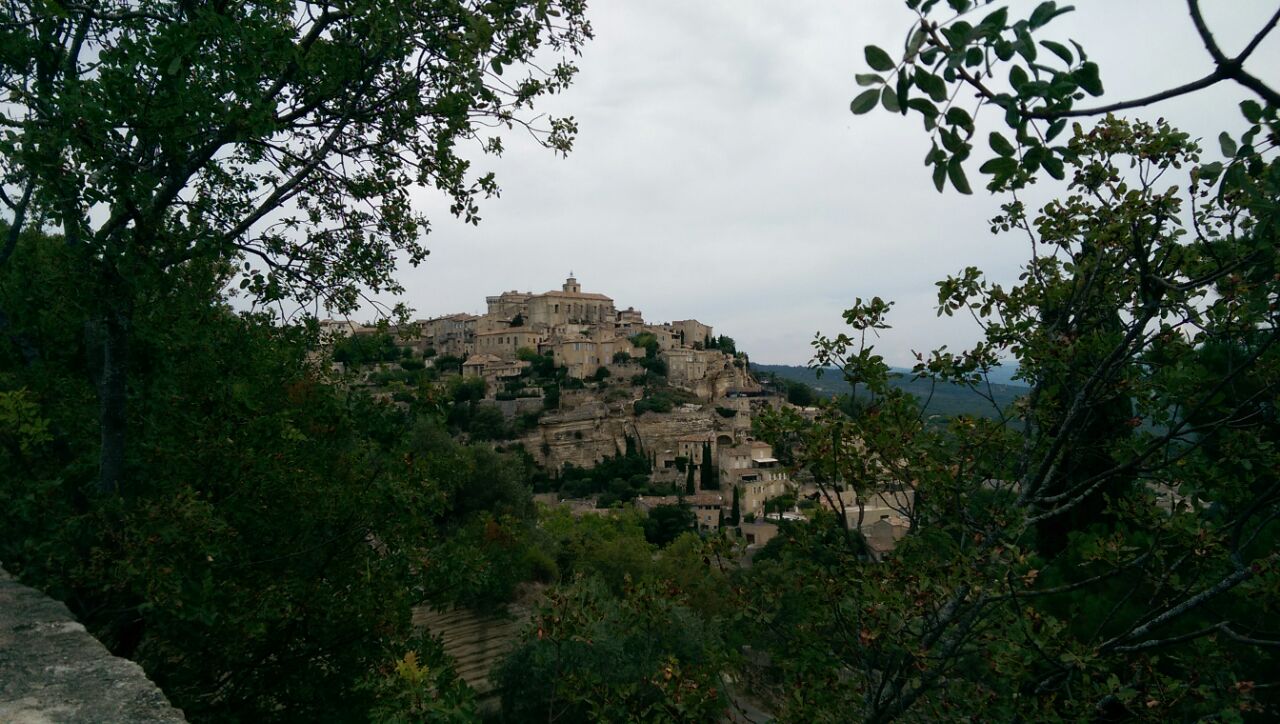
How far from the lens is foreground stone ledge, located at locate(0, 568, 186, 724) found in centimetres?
185

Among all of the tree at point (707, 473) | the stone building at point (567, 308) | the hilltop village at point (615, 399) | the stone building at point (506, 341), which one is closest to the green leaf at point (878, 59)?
the hilltop village at point (615, 399)

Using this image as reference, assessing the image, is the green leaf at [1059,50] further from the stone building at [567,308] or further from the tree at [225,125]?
the stone building at [567,308]

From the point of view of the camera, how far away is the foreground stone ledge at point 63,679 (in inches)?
72.7

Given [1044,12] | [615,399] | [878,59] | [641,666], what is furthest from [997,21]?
[615,399]

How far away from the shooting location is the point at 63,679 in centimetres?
204

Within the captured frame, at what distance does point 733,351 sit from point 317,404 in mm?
79871

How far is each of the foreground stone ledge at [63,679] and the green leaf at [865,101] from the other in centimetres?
229

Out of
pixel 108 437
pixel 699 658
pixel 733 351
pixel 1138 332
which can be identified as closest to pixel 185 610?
pixel 108 437

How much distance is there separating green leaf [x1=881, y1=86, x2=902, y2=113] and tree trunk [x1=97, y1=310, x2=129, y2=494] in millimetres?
3860

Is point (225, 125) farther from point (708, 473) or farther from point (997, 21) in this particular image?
point (708, 473)

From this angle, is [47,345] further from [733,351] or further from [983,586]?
[733,351]

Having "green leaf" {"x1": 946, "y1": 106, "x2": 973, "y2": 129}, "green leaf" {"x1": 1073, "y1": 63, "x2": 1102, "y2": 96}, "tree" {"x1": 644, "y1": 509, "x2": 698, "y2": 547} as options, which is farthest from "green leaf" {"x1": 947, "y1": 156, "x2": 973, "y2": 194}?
"tree" {"x1": 644, "y1": 509, "x2": 698, "y2": 547}

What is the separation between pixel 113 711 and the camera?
1.87 m

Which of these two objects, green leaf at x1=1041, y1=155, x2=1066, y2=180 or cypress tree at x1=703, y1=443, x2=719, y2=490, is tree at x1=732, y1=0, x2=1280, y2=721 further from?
cypress tree at x1=703, y1=443, x2=719, y2=490
